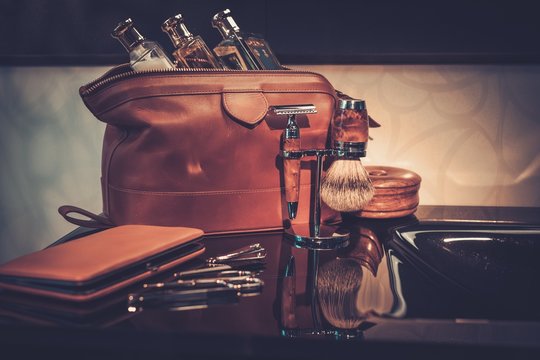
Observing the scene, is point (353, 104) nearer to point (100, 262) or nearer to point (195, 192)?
point (195, 192)

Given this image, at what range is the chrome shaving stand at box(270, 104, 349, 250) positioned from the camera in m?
0.66

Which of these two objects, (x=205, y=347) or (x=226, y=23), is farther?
(x=226, y=23)

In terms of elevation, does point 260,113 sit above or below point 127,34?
below

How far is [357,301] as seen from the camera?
491mm

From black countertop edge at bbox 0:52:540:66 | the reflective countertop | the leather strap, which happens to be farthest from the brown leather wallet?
black countertop edge at bbox 0:52:540:66

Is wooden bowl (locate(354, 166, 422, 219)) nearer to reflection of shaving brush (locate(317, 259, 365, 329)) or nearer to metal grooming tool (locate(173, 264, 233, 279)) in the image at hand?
reflection of shaving brush (locate(317, 259, 365, 329))

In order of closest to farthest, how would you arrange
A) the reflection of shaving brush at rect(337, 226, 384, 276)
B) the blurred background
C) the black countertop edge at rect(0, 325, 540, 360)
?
the black countertop edge at rect(0, 325, 540, 360), the reflection of shaving brush at rect(337, 226, 384, 276), the blurred background

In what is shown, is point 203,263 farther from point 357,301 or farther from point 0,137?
point 0,137

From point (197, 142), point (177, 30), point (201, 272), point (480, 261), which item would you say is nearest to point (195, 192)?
point (197, 142)

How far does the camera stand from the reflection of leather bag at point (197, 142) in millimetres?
664

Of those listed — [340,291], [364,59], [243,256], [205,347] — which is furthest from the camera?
[364,59]

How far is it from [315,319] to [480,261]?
0.39 meters

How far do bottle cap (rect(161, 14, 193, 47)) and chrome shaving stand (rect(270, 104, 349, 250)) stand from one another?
226mm

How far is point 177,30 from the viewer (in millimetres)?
783
